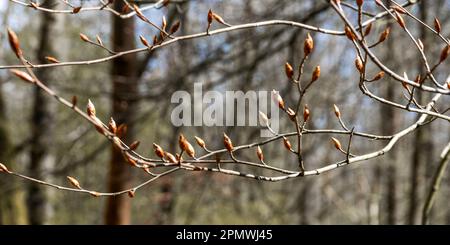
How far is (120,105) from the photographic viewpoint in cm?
477

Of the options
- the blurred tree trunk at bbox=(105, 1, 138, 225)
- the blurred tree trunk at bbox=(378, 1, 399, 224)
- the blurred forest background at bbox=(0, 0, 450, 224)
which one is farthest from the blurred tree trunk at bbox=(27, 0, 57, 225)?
the blurred tree trunk at bbox=(378, 1, 399, 224)

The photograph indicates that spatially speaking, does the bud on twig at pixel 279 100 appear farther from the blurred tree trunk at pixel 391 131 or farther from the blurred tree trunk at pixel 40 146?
the blurred tree trunk at pixel 391 131

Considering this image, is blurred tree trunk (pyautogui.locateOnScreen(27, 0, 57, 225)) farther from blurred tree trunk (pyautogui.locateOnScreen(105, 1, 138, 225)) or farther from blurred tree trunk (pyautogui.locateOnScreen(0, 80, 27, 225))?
blurred tree trunk (pyautogui.locateOnScreen(105, 1, 138, 225))

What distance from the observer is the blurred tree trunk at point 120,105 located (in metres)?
4.84

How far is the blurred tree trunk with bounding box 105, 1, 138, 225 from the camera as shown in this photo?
484 cm

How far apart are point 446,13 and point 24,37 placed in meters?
7.71

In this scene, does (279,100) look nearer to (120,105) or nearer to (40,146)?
(120,105)

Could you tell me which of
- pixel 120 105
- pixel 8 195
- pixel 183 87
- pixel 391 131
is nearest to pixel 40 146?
pixel 8 195

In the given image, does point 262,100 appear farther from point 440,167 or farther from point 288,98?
point 440,167

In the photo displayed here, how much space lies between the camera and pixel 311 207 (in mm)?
7062

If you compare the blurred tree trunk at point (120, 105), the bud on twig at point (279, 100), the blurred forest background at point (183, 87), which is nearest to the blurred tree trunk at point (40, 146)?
the blurred forest background at point (183, 87)

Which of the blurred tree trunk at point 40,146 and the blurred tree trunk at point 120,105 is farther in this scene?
the blurred tree trunk at point 40,146

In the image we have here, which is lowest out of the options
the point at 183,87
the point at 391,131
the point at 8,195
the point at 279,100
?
the point at 8,195
